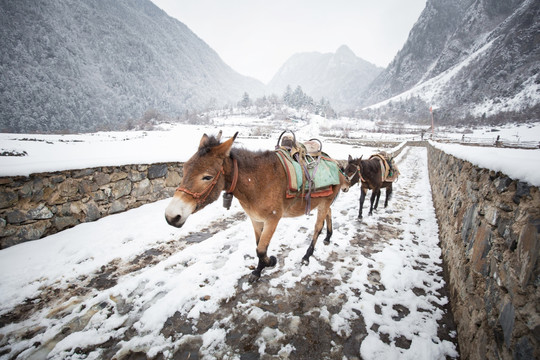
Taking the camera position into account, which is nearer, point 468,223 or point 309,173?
point 468,223

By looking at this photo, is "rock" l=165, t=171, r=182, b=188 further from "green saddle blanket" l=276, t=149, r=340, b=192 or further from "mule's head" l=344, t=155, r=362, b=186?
"mule's head" l=344, t=155, r=362, b=186

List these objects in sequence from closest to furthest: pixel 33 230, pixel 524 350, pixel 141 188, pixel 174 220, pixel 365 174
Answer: pixel 524 350
pixel 174 220
pixel 33 230
pixel 141 188
pixel 365 174

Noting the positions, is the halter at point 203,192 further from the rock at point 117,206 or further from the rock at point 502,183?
the rock at point 117,206

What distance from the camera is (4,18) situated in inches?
7707

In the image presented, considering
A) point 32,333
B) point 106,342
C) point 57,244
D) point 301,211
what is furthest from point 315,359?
point 57,244

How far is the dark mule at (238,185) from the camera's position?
2.14 metres

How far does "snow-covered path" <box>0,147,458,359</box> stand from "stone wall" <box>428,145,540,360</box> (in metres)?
0.51

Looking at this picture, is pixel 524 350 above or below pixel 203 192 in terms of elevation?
below

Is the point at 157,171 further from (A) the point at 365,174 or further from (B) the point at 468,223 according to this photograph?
(B) the point at 468,223

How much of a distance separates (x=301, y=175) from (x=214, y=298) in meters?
2.03

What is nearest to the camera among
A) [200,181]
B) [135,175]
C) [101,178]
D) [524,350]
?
[524,350]

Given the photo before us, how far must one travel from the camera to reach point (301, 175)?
10.2 feet

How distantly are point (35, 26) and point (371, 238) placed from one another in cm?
32700

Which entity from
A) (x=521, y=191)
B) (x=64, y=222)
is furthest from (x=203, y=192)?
(x=64, y=222)
